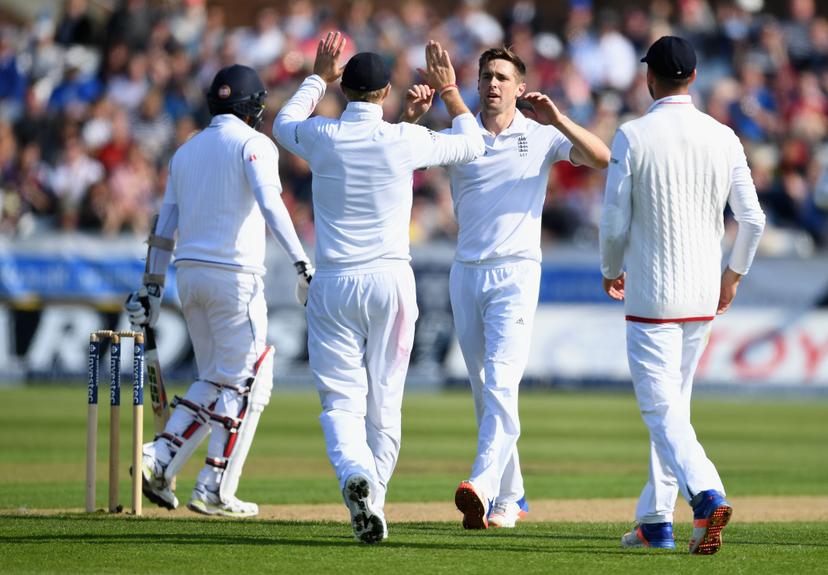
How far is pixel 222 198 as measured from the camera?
354 inches

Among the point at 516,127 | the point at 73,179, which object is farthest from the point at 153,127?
the point at 516,127

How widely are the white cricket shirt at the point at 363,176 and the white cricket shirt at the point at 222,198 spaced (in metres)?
1.13

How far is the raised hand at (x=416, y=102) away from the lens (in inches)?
319

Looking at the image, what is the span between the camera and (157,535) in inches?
310

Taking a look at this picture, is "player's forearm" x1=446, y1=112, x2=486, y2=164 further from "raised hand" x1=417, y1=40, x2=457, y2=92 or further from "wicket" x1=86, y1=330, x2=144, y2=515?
"wicket" x1=86, y1=330, x2=144, y2=515

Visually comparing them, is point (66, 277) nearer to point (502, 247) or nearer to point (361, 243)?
point (502, 247)

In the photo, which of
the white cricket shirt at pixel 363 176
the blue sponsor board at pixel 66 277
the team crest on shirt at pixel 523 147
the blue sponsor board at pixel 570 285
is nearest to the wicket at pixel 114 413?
the white cricket shirt at pixel 363 176

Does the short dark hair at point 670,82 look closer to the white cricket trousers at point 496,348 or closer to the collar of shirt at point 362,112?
the collar of shirt at point 362,112

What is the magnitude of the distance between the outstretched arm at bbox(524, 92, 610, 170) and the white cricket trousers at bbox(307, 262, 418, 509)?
117 centimetres

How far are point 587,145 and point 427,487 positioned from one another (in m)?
4.27

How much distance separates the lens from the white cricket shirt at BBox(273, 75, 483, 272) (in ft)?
25.2

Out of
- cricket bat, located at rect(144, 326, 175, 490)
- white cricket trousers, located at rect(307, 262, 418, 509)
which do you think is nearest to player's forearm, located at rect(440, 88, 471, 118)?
white cricket trousers, located at rect(307, 262, 418, 509)

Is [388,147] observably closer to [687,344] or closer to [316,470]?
[687,344]

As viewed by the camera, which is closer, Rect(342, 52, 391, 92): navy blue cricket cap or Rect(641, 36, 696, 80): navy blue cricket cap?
Rect(641, 36, 696, 80): navy blue cricket cap
